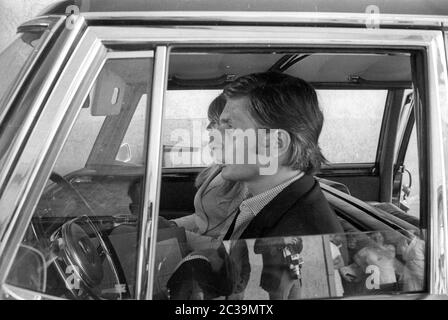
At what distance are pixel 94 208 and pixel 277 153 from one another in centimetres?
57

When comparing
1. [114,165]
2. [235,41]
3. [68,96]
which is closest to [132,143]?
[114,165]

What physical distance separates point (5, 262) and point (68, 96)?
409 millimetres

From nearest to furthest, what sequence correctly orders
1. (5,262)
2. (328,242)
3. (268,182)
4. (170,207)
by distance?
(5,262) → (328,242) → (268,182) → (170,207)

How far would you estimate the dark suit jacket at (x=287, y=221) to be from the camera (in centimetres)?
163

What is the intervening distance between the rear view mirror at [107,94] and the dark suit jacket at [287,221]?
519mm

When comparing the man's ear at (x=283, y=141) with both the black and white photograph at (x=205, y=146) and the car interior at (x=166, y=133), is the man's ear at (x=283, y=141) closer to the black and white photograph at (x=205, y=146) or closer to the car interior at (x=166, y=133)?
the black and white photograph at (x=205, y=146)

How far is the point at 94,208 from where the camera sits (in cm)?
187

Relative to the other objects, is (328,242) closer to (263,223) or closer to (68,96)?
(263,223)

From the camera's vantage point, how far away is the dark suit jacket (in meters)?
1.63

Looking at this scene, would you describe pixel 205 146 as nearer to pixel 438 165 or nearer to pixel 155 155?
pixel 155 155

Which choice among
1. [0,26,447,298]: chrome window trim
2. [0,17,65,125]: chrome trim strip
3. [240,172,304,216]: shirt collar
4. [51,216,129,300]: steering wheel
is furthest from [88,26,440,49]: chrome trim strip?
[51,216,129,300]: steering wheel

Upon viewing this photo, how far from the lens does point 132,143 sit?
1710 mm

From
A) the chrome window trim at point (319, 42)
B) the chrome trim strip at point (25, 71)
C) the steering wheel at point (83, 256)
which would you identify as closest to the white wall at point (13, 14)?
the chrome trim strip at point (25, 71)

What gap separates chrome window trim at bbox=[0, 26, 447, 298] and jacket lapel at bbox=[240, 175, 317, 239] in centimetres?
40
